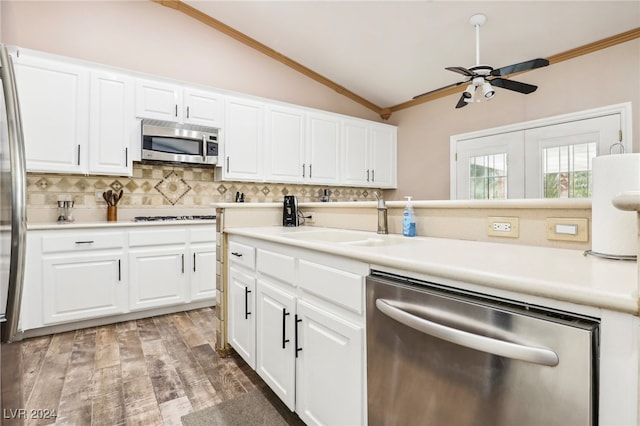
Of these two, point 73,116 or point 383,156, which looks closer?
point 73,116

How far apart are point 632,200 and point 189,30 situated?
4.56 m

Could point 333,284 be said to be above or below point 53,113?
below

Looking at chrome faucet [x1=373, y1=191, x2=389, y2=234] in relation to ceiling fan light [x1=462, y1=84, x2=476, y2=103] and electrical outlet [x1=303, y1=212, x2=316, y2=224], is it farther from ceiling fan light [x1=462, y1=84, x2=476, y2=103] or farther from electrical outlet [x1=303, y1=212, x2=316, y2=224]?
ceiling fan light [x1=462, y1=84, x2=476, y2=103]

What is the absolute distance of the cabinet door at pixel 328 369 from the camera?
1.19 m

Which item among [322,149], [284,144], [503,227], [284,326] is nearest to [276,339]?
[284,326]

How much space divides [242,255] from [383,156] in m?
3.82

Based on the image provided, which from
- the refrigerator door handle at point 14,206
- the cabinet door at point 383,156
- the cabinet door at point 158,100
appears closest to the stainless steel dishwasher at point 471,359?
the refrigerator door handle at point 14,206

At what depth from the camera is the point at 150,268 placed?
3086 millimetres

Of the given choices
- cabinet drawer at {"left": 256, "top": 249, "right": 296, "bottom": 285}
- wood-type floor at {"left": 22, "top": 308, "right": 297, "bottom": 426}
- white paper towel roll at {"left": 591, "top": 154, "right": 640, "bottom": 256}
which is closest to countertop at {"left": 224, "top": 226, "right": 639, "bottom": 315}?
white paper towel roll at {"left": 591, "top": 154, "right": 640, "bottom": 256}

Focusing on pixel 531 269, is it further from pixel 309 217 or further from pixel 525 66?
pixel 525 66

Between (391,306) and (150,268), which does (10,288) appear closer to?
(391,306)

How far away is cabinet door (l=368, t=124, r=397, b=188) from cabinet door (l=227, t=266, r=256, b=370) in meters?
3.45

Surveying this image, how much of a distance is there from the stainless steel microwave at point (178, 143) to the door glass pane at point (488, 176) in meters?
3.35

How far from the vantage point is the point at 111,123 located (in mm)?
3188
